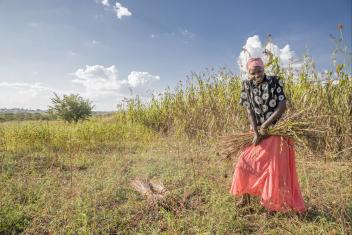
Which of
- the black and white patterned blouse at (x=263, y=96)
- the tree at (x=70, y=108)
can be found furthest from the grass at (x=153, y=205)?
the tree at (x=70, y=108)

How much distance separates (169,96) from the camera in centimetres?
885


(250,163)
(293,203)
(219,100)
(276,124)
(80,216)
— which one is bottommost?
(80,216)

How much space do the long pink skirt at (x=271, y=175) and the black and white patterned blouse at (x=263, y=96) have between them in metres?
0.28

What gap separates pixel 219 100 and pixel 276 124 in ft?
12.4

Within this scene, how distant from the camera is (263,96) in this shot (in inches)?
115

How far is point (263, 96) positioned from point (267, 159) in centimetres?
63

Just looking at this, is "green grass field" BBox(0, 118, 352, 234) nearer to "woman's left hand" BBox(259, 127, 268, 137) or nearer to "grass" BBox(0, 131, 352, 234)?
"grass" BBox(0, 131, 352, 234)

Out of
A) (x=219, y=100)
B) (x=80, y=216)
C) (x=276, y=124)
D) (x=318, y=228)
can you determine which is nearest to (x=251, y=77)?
(x=276, y=124)

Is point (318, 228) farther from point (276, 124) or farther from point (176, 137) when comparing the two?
point (176, 137)

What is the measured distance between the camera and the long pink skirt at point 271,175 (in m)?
2.74

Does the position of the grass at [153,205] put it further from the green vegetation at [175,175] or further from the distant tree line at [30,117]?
the distant tree line at [30,117]

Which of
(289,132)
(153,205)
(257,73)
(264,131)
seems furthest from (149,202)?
(257,73)

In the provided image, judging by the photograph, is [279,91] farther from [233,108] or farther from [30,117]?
[30,117]

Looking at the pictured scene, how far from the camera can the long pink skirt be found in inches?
108
